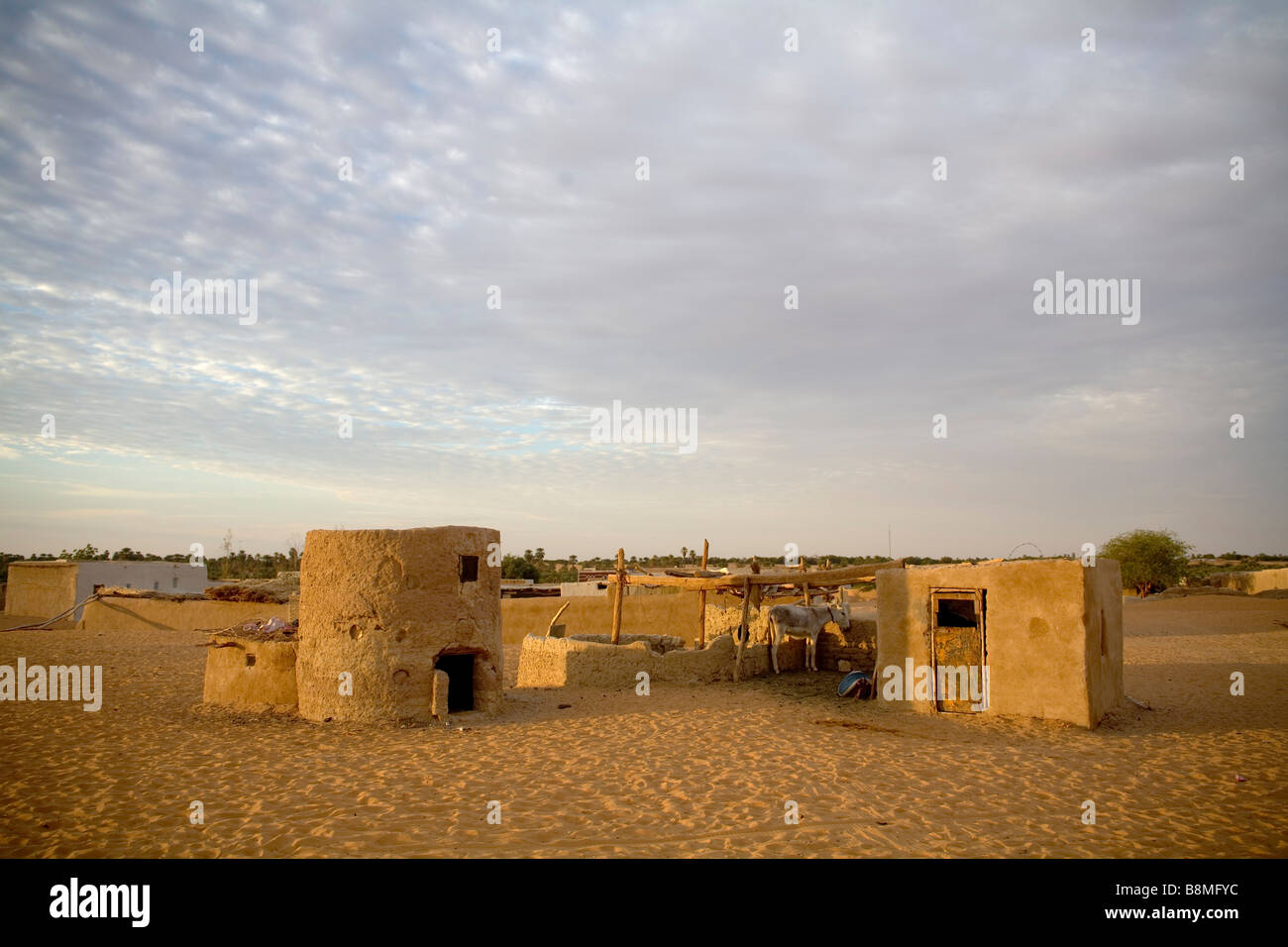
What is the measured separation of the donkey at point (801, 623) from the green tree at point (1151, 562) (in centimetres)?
3311

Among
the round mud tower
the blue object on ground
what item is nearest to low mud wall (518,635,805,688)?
the blue object on ground

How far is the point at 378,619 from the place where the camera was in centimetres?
1118

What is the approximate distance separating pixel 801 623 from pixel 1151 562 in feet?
119

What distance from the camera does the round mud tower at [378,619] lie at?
11.2 meters

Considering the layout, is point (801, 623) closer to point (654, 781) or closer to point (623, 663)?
point (623, 663)

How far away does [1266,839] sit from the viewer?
6688 millimetres

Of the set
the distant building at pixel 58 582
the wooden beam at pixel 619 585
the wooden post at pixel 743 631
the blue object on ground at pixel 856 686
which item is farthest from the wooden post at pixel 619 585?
the distant building at pixel 58 582

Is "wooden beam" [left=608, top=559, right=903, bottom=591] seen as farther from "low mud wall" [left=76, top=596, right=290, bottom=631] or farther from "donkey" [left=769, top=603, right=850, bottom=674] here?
"low mud wall" [left=76, top=596, right=290, bottom=631]

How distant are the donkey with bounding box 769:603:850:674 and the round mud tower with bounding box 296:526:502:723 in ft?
23.5

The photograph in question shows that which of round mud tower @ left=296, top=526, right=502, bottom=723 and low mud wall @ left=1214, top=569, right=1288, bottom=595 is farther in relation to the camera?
low mud wall @ left=1214, top=569, right=1288, bottom=595

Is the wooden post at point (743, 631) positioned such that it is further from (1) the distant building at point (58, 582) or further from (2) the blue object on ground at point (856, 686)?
(1) the distant building at point (58, 582)

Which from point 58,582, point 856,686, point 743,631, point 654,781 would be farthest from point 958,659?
point 58,582

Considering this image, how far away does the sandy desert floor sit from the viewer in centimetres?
671
